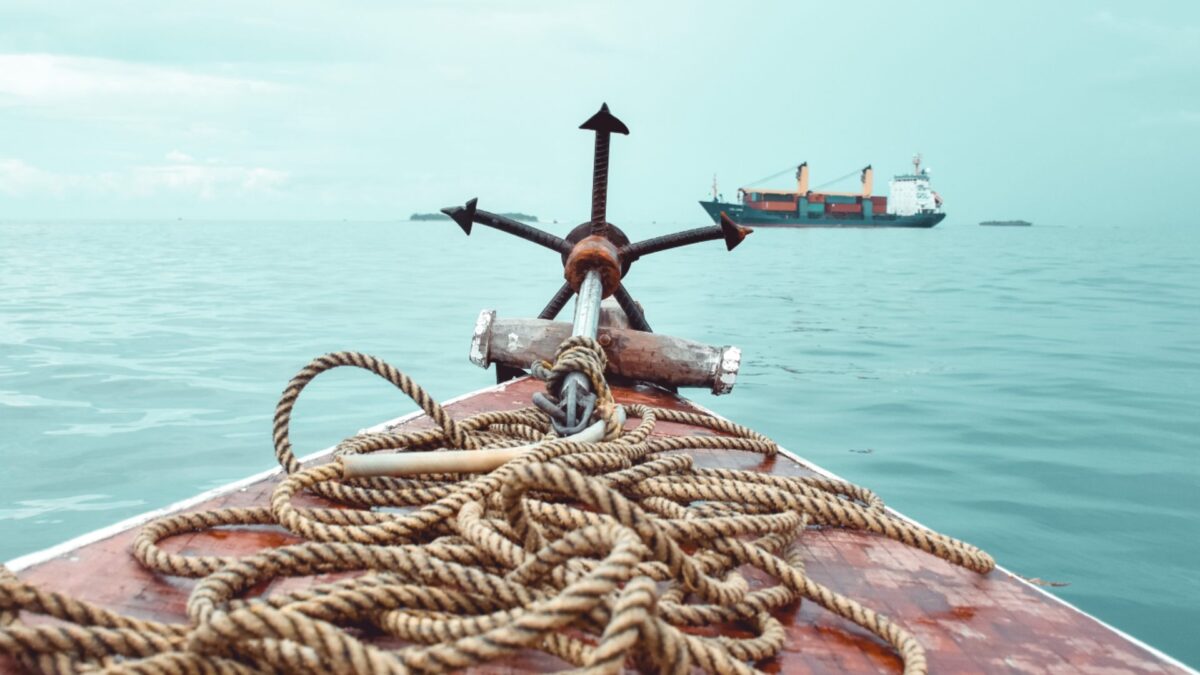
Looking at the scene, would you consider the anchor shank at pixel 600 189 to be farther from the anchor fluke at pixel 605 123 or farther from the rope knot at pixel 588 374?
the rope knot at pixel 588 374

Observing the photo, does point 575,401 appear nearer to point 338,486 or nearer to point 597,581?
point 338,486

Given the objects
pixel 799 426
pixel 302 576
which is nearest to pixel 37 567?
pixel 302 576

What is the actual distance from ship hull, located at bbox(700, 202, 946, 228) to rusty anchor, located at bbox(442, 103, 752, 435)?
53261mm

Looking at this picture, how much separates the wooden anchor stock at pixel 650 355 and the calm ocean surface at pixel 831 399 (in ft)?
4.35

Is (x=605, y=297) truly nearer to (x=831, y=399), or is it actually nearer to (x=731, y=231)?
(x=731, y=231)

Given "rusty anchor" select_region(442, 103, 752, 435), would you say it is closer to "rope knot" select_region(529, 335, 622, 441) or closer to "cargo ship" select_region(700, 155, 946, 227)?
"rope knot" select_region(529, 335, 622, 441)

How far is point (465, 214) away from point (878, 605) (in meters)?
3.03

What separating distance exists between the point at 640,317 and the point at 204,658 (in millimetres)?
3378

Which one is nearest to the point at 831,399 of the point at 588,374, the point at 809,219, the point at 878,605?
the point at 588,374

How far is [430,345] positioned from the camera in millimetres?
10750

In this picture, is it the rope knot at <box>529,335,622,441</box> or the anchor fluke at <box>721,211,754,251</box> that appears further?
the anchor fluke at <box>721,211,754,251</box>

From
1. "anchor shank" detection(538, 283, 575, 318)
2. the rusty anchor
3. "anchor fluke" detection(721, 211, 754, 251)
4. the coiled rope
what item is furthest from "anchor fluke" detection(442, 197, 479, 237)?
the coiled rope

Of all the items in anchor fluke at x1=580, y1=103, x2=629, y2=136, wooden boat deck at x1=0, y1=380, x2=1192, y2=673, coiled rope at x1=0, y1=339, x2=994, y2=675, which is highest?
anchor fluke at x1=580, y1=103, x2=629, y2=136

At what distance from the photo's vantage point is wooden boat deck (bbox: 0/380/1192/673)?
146 cm
